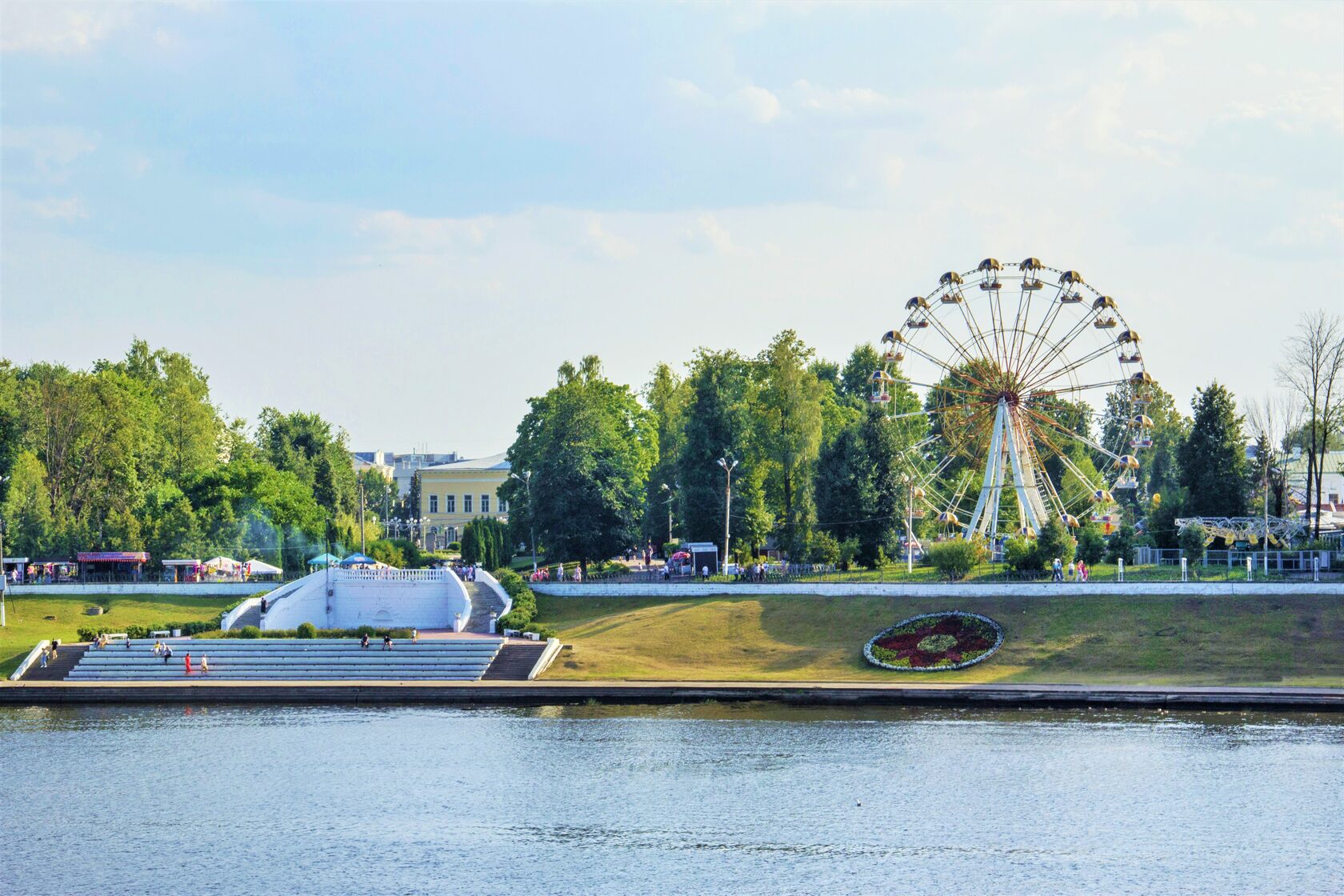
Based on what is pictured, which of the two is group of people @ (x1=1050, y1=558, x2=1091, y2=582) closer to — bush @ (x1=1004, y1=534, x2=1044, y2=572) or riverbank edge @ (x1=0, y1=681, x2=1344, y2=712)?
bush @ (x1=1004, y1=534, x2=1044, y2=572)

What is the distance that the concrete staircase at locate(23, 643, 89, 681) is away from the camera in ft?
191

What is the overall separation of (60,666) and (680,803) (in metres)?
33.2

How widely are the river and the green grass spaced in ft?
64.0

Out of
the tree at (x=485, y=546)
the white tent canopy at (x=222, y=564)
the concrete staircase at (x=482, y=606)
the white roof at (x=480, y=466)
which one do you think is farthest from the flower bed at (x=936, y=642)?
the white roof at (x=480, y=466)

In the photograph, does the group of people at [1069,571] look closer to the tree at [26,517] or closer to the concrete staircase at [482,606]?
the concrete staircase at [482,606]

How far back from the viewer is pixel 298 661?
196ft

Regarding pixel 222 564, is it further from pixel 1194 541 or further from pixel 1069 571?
pixel 1194 541

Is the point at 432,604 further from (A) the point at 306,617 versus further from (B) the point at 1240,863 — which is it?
(B) the point at 1240,863

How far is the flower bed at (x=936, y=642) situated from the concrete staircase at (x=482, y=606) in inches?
712

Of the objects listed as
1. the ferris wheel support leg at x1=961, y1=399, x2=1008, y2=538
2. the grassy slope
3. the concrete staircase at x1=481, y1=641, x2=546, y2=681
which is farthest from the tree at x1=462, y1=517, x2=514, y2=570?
the concrete staircase at x1=481, y1=641, x2=546, y2=681

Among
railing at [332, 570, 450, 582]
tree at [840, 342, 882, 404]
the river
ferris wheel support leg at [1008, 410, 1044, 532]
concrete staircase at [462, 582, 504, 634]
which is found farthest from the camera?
tree at [840, 342, 882, 404]

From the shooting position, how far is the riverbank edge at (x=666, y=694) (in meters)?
50.2

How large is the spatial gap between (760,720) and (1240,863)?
1908 cm

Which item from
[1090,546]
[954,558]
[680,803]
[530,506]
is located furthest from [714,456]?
[680,803]
